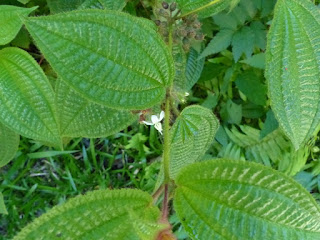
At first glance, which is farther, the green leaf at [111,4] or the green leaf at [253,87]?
the green leaf at [253,87]

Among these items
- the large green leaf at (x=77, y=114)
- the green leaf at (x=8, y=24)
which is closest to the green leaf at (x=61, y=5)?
the green leaf at (x=8, y=24)

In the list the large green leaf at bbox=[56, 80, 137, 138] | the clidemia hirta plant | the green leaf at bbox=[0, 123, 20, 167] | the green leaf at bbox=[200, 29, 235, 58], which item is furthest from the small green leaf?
the clidemia hirta plant

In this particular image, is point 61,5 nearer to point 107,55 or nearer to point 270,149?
point 107,55

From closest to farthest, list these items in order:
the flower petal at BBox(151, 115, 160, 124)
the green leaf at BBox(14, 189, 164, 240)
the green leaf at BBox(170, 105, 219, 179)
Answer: the green leaf at BBox(14, 189, 164, 240)
the green leaf at BBox(170, 105, 219, 179)
the flower petal at BBox(151, 115, 160, 124)

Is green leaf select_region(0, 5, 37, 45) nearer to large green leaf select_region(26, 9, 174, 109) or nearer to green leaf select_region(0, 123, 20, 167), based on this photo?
green leaf select_region(0, 123, 20, 167)

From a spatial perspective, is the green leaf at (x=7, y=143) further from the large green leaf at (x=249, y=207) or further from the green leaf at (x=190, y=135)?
the large green leaf at (x=249, y=207)

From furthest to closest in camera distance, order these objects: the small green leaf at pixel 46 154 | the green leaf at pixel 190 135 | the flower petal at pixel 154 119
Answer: the small green leaf at pixel 46 154 → the flower petal at pixel 154 119 → the green leaf at pixel 190 135

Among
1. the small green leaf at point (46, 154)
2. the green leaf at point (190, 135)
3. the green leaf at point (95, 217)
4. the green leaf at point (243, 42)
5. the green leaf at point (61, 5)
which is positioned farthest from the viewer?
the small green leaf at point (46, 154)
